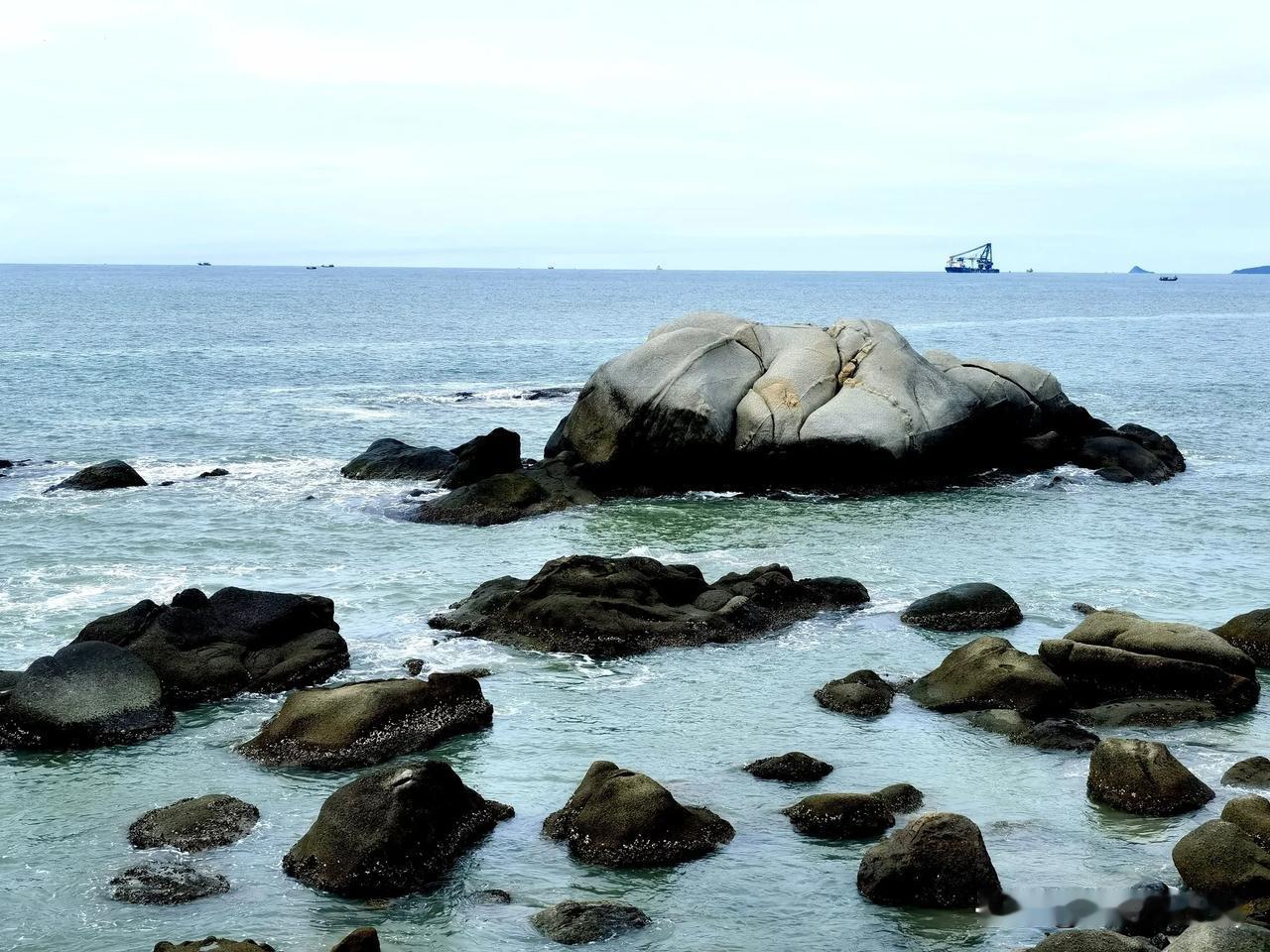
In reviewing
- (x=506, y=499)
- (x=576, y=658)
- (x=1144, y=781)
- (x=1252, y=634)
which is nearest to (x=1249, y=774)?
(x=1144, y=781)

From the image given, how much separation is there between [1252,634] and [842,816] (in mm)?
9687

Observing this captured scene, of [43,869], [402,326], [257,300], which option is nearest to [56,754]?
[43,869]

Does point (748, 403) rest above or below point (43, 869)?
above

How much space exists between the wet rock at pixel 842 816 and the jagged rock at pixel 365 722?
4929 millimetres

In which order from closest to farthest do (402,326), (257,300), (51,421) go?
(51,421) < (402,326) < (257,300)

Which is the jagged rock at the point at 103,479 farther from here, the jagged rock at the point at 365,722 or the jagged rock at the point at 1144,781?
the jagged rock at the point at 1144,781

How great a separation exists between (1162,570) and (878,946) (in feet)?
55.7

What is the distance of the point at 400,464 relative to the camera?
123 ft

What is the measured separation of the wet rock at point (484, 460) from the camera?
34500mm

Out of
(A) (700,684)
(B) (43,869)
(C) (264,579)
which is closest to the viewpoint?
(B) (43,869)

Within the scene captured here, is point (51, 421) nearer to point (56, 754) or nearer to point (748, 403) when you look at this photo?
point (748, 403)

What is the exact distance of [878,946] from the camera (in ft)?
40.0

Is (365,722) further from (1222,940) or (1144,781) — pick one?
(1222,940)

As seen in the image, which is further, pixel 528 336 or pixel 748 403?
pixel 528 336
